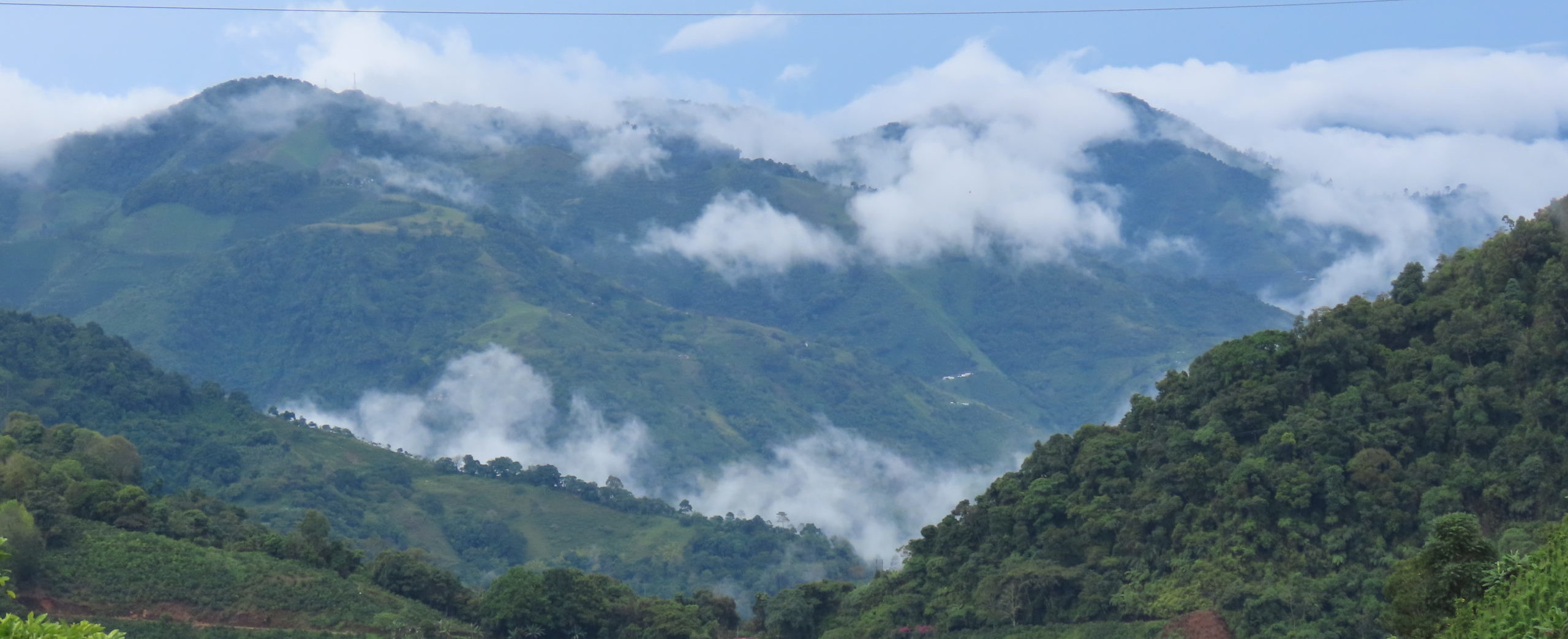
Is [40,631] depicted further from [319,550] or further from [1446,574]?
[319,550]

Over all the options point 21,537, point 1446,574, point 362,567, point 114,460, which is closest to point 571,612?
point 362,567

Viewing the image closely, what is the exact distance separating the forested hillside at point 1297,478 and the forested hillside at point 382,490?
162 ft

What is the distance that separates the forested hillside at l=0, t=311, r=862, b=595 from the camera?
103 metres

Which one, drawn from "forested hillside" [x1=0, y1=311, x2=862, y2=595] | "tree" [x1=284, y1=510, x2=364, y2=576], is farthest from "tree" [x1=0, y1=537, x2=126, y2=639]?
"forested hillside" [x1=0, y1=311, x2=862, y2=595]

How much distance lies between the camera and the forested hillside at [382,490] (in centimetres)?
10275

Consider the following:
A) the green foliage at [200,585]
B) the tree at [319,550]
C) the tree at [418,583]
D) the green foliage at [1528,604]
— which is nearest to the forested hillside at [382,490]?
the tree at [319,550]

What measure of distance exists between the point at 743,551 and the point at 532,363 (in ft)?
196

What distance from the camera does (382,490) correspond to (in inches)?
4451

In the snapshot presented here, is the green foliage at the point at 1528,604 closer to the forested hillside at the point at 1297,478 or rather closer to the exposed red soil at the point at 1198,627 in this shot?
the forested hillside at the point at 1297,478

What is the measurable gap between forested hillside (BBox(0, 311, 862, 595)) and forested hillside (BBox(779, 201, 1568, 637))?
4942 cm

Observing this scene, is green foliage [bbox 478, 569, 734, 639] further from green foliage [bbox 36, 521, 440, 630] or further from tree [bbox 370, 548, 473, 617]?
green foliage [bbox 36, 521, 440, 630]

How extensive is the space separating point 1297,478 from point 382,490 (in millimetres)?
75857

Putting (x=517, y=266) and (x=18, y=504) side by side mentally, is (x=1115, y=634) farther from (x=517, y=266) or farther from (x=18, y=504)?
(x=517, y=266)

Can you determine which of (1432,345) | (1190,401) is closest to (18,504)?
(1190,401)
